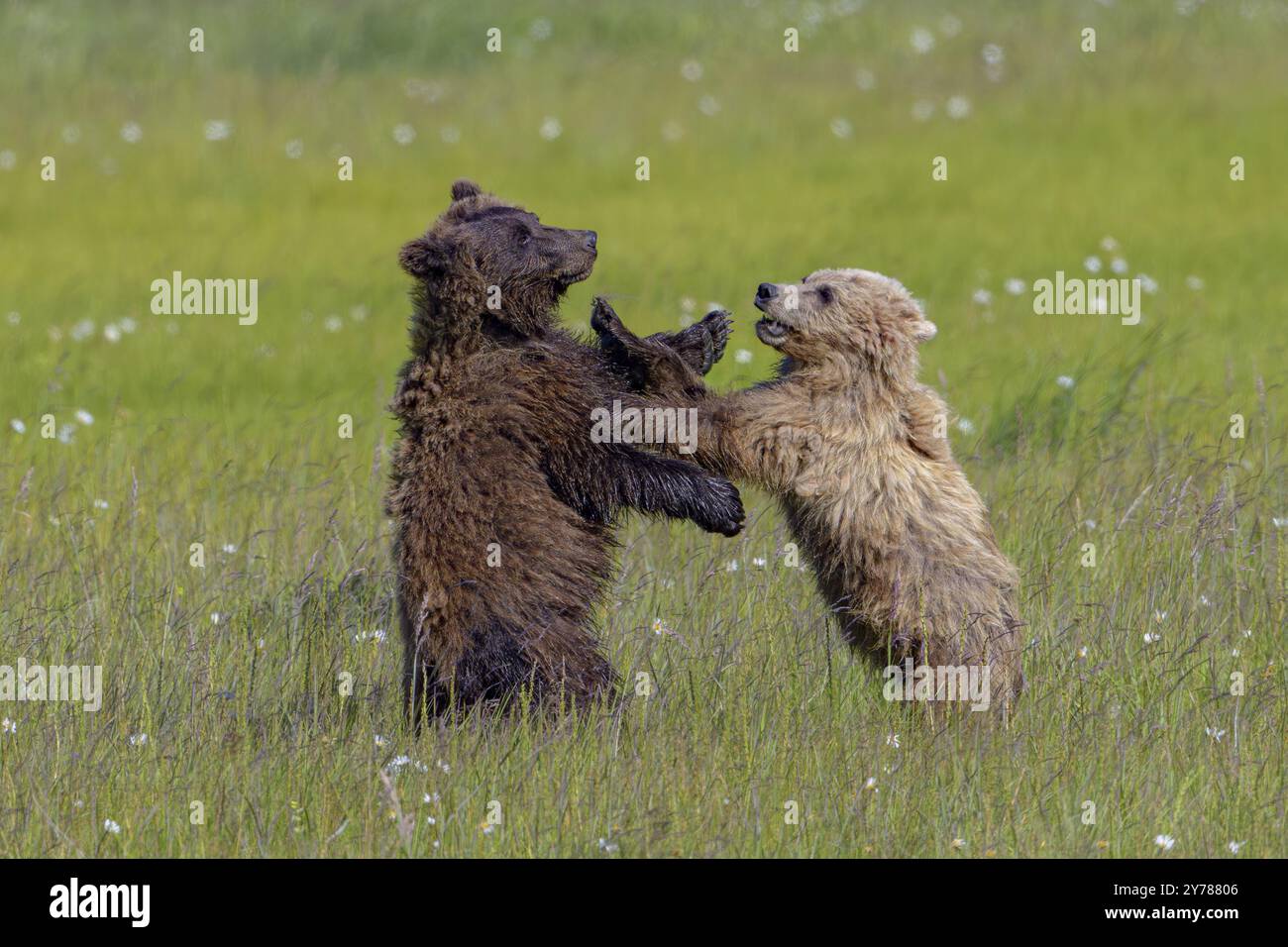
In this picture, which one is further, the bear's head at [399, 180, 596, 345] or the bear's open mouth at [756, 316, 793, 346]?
the bear's open mouth at [756, 316, 793, 346]

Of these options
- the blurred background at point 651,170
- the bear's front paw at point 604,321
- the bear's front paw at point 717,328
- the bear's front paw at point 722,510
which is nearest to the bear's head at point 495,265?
the bear's front paw at point 604,321

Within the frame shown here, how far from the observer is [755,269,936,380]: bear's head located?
20.8 ft

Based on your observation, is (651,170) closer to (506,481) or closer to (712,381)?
(712,381)

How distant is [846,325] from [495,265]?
50.8 inches

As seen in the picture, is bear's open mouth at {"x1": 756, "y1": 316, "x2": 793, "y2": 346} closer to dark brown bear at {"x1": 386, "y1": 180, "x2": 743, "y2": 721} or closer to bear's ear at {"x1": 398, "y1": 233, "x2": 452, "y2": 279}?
dark brown bear at {"x1": 386, "y1": 180, "x2": 743, "y2": 721}

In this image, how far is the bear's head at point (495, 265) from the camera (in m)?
6.24

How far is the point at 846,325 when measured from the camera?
20.8 feet

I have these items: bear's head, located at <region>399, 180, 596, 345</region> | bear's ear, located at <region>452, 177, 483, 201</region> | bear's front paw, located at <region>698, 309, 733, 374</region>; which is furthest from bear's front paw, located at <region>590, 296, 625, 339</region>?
bear's ear, located at <region>452, 177, 483, 201</region>

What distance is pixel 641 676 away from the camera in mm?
5949

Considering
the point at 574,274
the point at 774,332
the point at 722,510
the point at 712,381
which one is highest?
the point at 712,381

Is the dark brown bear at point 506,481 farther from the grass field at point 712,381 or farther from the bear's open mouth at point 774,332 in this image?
the bear's open mouth at point 774,332

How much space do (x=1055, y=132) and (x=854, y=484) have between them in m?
13.8

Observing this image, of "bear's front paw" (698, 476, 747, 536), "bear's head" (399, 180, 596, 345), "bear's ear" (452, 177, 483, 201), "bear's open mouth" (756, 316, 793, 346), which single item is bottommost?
"bear's front paw" (698, 476, 747, 536)

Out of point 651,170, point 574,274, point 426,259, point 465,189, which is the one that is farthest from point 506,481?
point 651,170
